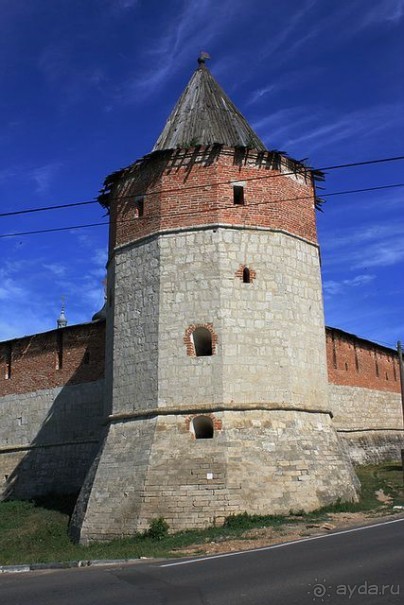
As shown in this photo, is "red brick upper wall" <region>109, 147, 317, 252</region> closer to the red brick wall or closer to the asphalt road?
the red brick wall

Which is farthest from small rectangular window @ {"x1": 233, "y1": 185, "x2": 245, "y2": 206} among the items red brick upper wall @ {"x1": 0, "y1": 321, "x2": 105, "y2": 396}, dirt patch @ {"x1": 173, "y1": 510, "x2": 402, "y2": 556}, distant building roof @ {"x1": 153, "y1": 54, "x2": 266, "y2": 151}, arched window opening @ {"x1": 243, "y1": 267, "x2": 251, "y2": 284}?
red brick upper wall @ {"x1": 0, "y1": 321, "x2": 105, "y2": 396}

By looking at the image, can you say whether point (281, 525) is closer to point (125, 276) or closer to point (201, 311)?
point (201, 311)

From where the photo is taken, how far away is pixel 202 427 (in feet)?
48.8

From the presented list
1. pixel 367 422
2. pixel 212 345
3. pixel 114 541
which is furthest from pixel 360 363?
pixel 114 541

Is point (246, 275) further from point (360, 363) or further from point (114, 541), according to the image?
point (360, 363)

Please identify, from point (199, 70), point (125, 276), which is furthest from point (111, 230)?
point (199, 70)

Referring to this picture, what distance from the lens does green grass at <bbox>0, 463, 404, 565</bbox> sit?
12000mm

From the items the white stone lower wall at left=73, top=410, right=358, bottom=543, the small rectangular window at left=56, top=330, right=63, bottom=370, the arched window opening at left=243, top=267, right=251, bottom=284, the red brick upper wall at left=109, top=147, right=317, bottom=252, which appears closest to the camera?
the white stone lower wall at left=73, top=410, right=358, bottom=543

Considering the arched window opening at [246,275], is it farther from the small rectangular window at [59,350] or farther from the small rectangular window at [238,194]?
the small rectangular window at [59,350]

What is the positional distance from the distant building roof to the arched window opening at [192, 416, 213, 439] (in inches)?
270

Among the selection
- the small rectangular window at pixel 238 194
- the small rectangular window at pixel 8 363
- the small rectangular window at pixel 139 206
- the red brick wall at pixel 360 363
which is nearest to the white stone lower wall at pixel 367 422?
the red brick wall at pixel 360 363

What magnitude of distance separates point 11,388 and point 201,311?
1191 cm

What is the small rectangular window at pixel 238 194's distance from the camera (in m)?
16.3

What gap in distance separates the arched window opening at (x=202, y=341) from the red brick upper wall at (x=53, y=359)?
707 cm
